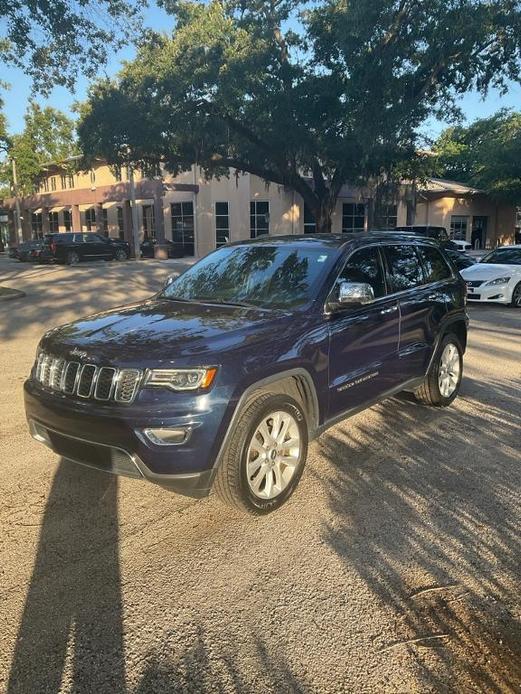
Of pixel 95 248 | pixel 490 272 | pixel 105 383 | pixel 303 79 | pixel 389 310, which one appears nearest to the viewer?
pixel 105 383

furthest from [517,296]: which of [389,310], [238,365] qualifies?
[238,365]

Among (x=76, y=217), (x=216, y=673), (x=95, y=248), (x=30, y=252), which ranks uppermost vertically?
(x=76, y=217)

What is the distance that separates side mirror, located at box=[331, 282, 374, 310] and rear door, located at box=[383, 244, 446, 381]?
2.98 feet

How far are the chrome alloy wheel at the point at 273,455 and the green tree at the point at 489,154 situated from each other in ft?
97.7

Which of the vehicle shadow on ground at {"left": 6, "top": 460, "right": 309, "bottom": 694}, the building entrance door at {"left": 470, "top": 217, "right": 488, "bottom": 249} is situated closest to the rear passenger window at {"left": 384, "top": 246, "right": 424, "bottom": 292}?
the vehicle shadow on ground at {"left": 6, "top": 460, "right": 309, "bottom": 694}

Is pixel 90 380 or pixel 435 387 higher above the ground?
pixel 90 380

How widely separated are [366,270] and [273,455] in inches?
74.7

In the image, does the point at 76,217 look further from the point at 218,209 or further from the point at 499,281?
the point at 499,281

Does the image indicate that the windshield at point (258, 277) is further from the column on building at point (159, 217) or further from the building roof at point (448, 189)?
the building roof at point (448, 189)

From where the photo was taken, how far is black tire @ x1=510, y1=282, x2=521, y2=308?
1327cm

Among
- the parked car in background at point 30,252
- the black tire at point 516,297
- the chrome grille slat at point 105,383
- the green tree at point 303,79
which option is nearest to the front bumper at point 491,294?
the black tire at point 516,297

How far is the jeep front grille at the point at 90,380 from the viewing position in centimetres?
→ 335

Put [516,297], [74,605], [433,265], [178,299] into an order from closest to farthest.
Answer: [74,605] → [178,299] → [433,265] → [516,297]

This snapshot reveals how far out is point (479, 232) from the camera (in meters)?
43.8
